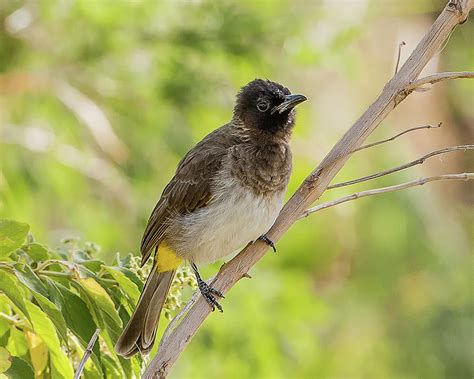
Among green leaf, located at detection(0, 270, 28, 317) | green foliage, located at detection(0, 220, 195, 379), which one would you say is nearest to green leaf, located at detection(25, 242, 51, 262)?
green foliage, located at detection(0, 220, 195, 379)

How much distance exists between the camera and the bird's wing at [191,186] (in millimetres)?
3170

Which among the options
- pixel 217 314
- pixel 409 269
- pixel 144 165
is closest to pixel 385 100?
pixel 217 314

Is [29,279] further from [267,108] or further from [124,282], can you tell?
[267,108]

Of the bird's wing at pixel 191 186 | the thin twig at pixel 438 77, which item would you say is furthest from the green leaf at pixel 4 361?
the bird's wing at pixel 191 186

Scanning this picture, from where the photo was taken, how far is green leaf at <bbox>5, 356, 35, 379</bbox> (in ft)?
6.63

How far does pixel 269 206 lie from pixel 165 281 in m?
0.41

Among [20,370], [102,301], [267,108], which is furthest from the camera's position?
[267,108]

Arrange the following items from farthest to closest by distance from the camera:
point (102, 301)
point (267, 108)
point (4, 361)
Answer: point (267, 108) → point (102, 301) → point (4, 361)

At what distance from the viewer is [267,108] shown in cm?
334

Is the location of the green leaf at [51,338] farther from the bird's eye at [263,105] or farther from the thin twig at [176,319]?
the bird's eye at [263,105]

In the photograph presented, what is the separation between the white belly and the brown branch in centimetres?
56

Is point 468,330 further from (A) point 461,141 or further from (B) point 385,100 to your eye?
(B) point 385,100

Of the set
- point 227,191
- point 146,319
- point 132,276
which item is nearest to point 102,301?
point 132,276

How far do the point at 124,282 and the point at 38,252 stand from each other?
0.22 meters
